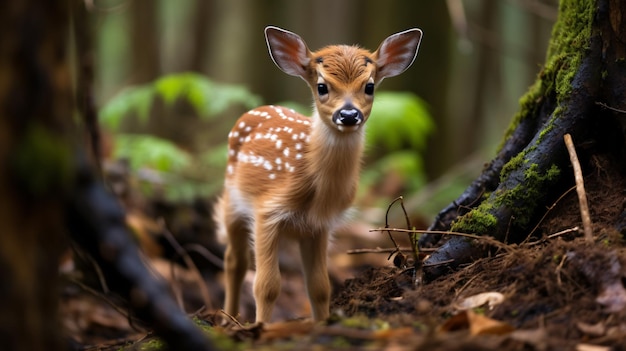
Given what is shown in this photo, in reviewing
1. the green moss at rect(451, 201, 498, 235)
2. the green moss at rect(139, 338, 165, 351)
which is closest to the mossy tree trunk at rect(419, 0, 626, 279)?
the green moss at rect(451, 201, 498, 235)

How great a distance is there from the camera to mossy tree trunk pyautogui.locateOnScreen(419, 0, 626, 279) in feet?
14.5

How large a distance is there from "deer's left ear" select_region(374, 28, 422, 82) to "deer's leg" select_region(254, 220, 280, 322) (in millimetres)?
1406

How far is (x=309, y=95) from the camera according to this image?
16031mm

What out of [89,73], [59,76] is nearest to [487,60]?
[89,73]

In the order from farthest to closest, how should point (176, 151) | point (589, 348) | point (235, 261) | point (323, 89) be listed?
1. point (176, 151)
2. point (235, 261)
3. point (323, 89)
4. point (589, 348)

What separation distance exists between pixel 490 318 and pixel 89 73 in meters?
3.02

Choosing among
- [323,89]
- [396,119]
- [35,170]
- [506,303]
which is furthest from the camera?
[396,119]

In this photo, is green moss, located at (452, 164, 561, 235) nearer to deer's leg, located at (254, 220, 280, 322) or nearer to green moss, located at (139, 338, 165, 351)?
deer's leg, located at (254, 220, 280, 322)

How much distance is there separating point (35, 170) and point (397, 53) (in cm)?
368

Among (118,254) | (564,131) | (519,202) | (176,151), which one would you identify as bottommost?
(176,151)

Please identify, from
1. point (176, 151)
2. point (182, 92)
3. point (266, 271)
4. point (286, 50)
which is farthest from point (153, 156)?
point (266, 271)

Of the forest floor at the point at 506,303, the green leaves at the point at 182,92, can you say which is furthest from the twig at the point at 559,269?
the green leaves at the point at 182,92

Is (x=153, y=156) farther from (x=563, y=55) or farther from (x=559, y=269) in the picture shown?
(x=559, y=269)

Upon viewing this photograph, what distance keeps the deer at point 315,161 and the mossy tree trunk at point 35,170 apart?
2.63 meters
